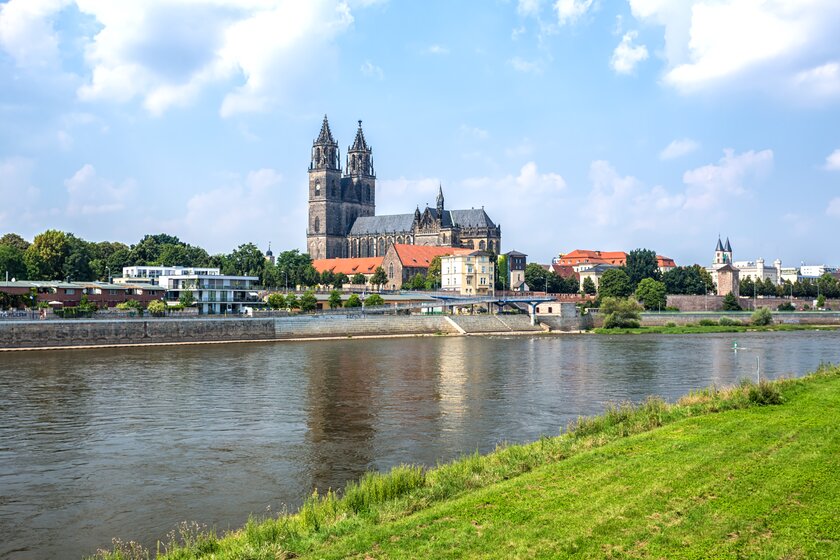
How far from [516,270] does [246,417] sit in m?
128

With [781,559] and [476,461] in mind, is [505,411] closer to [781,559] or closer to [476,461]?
[476,461]

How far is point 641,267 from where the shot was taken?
5974 inches

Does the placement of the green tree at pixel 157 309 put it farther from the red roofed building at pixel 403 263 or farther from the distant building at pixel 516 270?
the distant building at pixel 516 270

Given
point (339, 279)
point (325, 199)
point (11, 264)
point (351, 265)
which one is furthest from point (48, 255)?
point (325, 199)

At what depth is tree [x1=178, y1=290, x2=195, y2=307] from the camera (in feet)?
283

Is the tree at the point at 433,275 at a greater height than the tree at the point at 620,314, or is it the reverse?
the tree at the point at 433,275

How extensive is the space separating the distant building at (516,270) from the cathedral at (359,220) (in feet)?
56.5

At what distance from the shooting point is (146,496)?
63.3 ft

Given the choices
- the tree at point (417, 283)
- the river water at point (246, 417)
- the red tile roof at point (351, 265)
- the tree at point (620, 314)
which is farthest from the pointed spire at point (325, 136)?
the river water at point (246, 417)

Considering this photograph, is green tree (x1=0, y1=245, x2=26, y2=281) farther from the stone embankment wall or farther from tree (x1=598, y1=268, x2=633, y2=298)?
the stone embankment wall

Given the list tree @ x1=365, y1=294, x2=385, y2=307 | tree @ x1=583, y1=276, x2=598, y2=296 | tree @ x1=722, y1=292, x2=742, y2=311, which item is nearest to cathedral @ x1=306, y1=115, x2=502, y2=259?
tree @ x1=583, y1=276, x2=598, y2=296

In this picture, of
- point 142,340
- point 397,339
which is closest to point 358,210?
point 397,339

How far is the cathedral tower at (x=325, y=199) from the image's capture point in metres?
180

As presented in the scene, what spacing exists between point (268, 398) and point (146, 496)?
17.4m
